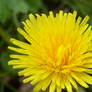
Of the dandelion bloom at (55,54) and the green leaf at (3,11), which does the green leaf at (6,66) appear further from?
the dandelion bloom at (55,54)

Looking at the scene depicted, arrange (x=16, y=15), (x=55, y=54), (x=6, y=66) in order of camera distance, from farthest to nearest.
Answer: (x=16, y=15) → (x=6, y=66) → (x=55, y=54)

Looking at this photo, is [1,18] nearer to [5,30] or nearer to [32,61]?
[5,30]

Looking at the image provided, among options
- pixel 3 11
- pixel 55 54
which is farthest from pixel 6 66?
pixel 55 54

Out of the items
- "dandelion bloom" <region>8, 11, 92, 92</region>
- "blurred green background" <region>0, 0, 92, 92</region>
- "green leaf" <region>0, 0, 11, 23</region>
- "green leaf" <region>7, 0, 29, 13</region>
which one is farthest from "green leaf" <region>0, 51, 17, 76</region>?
"dandelion bloom" <region>8, 11, 92, 92</region>

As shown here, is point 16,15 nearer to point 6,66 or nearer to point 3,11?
point 3,11

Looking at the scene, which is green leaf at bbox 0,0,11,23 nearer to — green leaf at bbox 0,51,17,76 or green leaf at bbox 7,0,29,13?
green leaf at bbox 7,0,29,13

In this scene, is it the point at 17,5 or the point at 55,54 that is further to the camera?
the point at 17,5
